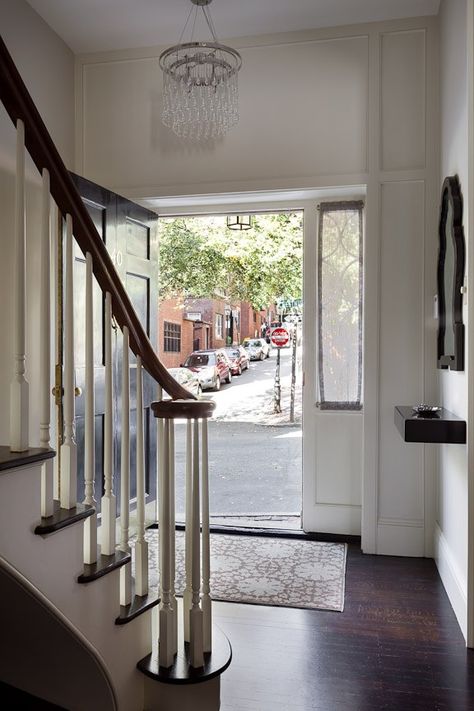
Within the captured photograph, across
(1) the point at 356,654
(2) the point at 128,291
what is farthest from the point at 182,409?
(2) the point at 128,291

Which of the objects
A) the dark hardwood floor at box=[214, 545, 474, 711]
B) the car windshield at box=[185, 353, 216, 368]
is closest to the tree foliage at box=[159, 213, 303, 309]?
the car windshield at box=[185, 353, 216, 368]

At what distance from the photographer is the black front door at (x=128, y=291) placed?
150 inches

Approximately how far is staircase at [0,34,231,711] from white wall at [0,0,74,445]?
4.50 feet

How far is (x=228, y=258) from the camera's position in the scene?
711 cm

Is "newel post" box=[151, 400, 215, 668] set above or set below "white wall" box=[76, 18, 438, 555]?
below

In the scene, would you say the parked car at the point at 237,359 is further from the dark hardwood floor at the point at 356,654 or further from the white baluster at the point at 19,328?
the white baluster at the point at 19,328

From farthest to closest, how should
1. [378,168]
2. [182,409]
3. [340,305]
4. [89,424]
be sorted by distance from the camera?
[340,305]
[378,168]
[182,409]
[89,424]

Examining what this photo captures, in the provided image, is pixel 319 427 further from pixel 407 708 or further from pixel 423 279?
pixel 407 708

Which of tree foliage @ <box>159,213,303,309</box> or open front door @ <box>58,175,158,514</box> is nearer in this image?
open front door @ <box>58,175,158,514</box>

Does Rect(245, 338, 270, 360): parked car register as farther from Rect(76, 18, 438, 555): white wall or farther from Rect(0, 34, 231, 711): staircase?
Rect(0, 34, 231, 711): staircase

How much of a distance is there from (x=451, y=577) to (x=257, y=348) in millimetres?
5025

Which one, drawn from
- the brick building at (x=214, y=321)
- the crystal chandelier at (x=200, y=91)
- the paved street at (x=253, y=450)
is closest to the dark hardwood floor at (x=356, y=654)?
the paved street at (x=253, y=450)

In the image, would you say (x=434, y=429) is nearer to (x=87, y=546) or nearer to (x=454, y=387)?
(x=454, y=387)

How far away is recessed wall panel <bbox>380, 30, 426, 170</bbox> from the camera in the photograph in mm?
4016
